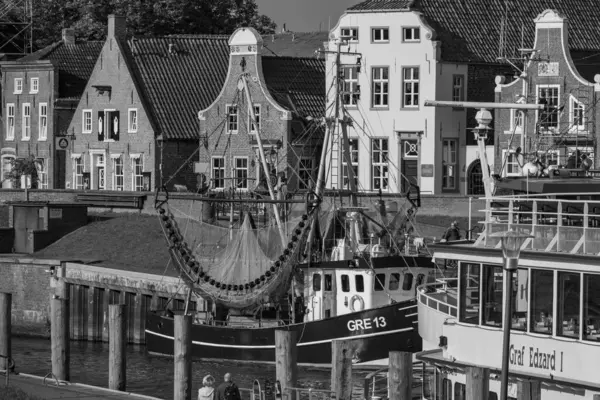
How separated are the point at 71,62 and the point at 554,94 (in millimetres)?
30464

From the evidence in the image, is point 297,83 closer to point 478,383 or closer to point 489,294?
point 489,294

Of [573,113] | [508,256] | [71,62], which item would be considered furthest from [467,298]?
[71,62]

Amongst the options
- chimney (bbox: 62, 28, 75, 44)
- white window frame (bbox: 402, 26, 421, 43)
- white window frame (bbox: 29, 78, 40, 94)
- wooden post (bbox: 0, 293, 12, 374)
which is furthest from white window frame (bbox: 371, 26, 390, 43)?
wooden post (bbox: 0, 293, 12, 374)

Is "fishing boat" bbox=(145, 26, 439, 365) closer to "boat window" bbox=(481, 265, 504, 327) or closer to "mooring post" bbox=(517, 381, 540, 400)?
"boat window" bbox=(481, 265, 504, 327)

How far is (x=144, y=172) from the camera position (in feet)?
260

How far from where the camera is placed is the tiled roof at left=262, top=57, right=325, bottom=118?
248 ft

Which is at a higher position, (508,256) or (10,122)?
(10,122)

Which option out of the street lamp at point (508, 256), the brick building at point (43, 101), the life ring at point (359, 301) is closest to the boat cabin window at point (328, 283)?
the life ring at point (359, 301)

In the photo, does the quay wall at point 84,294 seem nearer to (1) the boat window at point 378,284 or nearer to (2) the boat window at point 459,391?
(1) the boat window at point 378,284

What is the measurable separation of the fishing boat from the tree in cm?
4174

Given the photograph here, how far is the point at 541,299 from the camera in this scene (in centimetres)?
3347

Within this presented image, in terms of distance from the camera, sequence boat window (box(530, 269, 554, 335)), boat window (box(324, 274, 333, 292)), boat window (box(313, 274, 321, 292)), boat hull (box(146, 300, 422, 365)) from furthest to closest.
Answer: boat window (box(313, 274, 321, 292)) → boat window (box(324, 274, 333, 292)) → boat hull (box(146, 300, 422, 365)) → boat window (box(530, 269, 554, 335))

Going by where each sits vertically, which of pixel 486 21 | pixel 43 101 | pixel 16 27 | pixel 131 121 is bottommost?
pixel 131 121

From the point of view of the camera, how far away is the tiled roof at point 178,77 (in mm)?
79750
